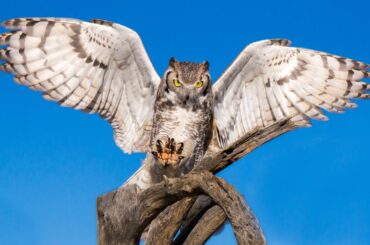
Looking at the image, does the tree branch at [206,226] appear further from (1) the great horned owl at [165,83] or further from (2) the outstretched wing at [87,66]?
(2) the outstretched wing at [87,66]

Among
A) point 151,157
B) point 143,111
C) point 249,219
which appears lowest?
point 249,219

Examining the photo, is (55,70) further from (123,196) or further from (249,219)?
(249,219)

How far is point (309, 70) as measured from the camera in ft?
26.2

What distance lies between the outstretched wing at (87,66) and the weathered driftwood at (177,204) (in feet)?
5.76

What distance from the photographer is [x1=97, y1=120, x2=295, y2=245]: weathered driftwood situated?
5.20 m

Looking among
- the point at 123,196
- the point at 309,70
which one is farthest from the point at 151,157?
the point at 309,70

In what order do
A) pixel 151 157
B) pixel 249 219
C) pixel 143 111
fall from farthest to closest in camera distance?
pixel 143 111, pixel 151 157, pixel 249 219

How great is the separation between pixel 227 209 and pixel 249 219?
11.3 inches

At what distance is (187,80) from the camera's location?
7.77 metres

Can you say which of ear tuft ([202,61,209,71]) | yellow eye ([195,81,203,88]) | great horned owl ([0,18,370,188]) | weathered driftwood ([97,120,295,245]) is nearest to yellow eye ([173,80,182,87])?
great horned owl ([0,18,370,188])

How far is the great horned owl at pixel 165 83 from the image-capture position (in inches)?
305

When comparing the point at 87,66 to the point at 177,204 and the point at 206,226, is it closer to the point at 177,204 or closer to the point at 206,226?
the point at 177,204

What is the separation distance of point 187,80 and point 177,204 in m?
1.83

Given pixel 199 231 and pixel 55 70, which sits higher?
pixel 55 70
